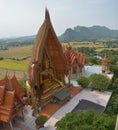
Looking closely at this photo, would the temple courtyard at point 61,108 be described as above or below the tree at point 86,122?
below

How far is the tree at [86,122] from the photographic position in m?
9.73

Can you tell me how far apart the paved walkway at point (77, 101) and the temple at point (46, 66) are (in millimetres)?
1484

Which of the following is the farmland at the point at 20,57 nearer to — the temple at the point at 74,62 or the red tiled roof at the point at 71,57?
the red tiled roof at the point at 71,57

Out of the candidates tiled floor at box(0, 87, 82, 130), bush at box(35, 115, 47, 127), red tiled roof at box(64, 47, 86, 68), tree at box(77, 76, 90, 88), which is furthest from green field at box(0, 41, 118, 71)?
bush at box(35, 115, 47, 127)

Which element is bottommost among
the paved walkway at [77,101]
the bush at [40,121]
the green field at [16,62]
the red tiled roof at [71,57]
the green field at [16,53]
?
the green field at [16,53]

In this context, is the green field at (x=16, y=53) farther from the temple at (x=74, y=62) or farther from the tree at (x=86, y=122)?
the tree at (x=86, y=122)

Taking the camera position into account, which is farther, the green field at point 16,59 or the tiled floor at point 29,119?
the green field at point 16,59

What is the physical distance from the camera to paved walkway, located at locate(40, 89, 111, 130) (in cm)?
1514

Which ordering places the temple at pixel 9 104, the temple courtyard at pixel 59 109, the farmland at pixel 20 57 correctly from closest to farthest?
the temple at pixel 9 104, the temple courtyard at pixel 59 109, the farmland at pixel 20 57

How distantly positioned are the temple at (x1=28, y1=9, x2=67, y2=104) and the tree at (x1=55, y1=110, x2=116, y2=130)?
577 centimetres

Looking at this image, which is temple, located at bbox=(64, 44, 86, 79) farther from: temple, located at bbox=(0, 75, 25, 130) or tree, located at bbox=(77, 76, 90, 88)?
temple, located at bbox=(0, 75, 25, 130)

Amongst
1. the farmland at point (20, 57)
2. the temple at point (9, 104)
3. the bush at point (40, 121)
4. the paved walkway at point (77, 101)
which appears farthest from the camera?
the farmland at point (20, 57)

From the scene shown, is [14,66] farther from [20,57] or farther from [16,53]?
[16,53]

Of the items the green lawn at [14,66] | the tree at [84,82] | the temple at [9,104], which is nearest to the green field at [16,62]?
the green lawn at [14,66]
